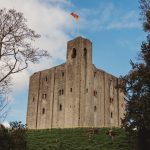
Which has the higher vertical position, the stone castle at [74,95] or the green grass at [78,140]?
the stone castle at [74,95]

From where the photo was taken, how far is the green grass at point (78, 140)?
95.6 feet

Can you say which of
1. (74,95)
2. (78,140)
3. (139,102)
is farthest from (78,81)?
(139,102)

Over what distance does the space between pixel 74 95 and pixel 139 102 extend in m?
31.9

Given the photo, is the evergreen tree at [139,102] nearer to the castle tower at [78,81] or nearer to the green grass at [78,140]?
the green grass at [78,140]

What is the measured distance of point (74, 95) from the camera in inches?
2149

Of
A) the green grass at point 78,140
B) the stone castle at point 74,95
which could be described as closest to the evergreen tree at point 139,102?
the green grass at point 78,140

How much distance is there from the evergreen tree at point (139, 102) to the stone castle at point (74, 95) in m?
27.7

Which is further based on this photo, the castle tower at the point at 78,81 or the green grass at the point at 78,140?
the castle tower at the point at 78,81

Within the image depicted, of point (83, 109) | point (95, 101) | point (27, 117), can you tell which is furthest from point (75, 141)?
point (27, 117)

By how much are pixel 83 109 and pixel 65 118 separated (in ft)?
9.37

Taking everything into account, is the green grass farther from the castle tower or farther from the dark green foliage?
the castle tower

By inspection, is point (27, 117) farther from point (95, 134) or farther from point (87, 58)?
point (95, 134)

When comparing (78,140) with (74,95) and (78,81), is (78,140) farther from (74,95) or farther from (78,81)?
(78,81)

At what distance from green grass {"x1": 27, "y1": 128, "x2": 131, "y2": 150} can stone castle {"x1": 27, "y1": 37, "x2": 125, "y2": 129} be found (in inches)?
670
